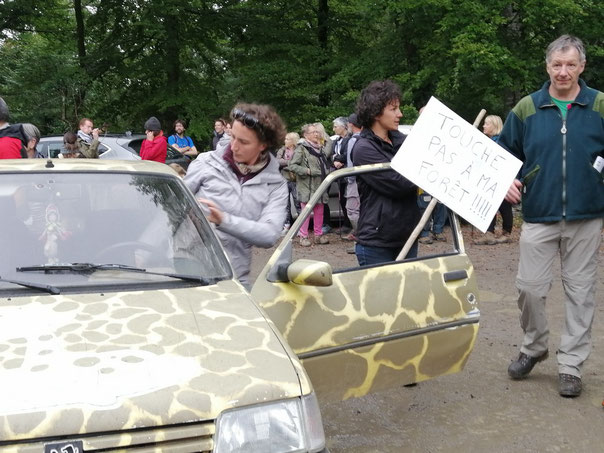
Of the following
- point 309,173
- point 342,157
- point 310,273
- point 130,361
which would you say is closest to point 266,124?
point 310,273

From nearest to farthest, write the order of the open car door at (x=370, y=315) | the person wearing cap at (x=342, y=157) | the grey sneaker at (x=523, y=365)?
the open car door at (x=370, y=315) → the grey sneaker at (x=523, y=365) → the person wearing cap at (x=342, y=157)

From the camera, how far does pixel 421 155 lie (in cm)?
462

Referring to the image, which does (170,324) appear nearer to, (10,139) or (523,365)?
(523,365)

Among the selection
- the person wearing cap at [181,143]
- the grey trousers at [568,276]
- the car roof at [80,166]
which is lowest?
the person wearing cap at [181,143]

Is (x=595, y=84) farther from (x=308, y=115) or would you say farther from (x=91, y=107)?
(x=91, y=107)

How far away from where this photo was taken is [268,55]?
2202 centimetres

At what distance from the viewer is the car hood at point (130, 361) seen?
2494 mm

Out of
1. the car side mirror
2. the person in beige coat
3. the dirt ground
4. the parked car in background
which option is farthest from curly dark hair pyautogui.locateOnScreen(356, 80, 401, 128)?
the parked car in background

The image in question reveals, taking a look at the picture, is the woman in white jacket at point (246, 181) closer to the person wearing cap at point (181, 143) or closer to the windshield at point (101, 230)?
the windshield at point (101, 230)

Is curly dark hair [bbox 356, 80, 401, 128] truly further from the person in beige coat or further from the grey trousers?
the person in beige coat

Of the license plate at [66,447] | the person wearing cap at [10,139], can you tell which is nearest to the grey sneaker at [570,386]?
the license plate at [66,447]

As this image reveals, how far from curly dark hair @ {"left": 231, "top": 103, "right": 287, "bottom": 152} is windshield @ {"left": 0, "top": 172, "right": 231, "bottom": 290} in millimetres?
556

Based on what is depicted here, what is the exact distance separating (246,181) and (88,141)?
10.9 m

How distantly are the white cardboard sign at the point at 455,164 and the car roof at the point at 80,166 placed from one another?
4.45 feet
